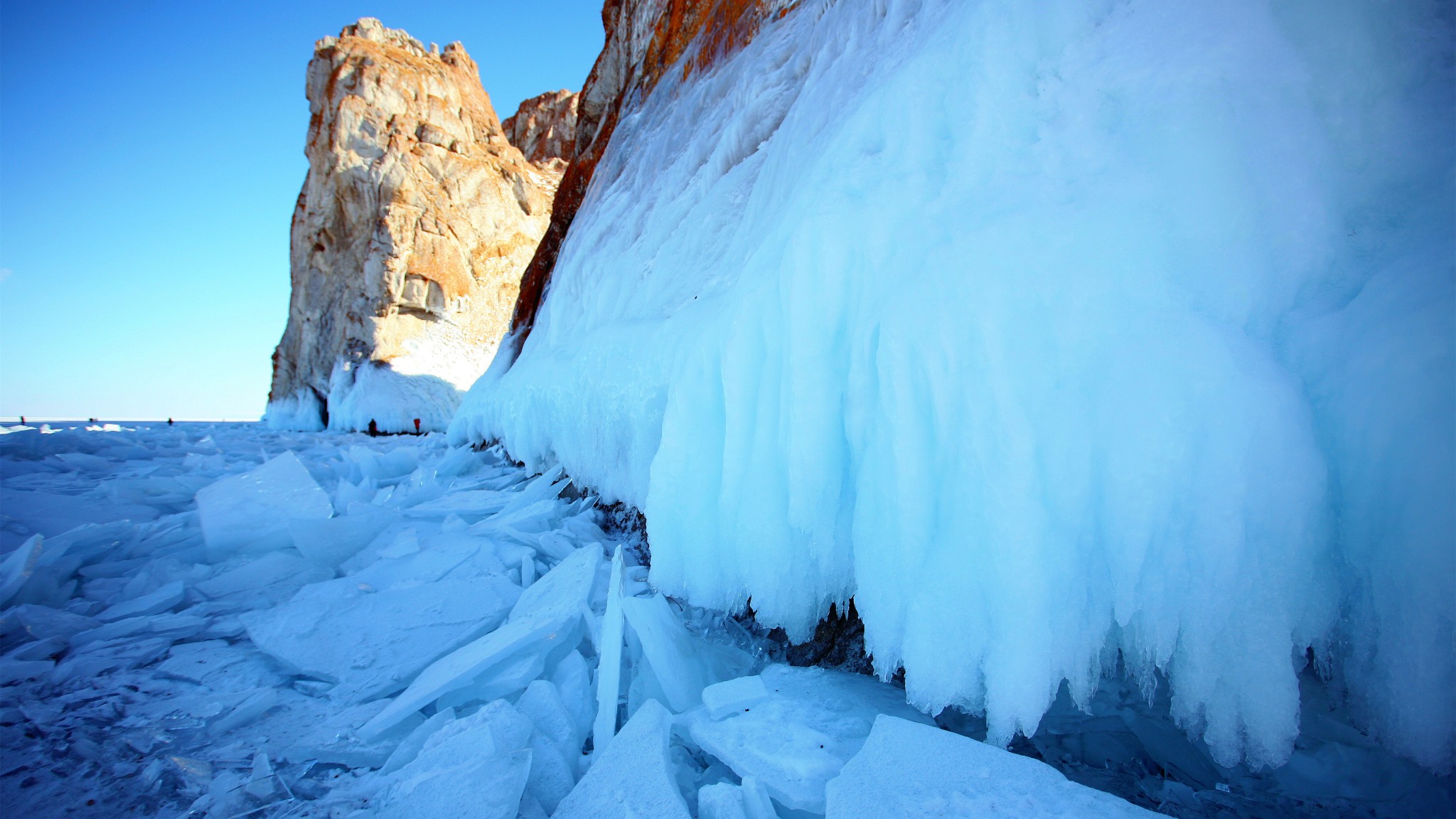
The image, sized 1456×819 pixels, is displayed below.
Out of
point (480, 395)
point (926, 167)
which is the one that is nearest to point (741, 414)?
point (926, 167)

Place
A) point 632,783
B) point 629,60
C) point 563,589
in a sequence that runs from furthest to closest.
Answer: point 629,60 → point 563,589 → point 632,783

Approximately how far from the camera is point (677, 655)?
5.06ft

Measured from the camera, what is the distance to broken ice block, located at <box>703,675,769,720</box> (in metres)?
1.26

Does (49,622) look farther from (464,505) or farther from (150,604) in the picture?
(464,505)

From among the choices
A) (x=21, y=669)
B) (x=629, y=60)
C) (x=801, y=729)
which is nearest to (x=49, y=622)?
(x=21, y=669)

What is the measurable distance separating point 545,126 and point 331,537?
39.2 m

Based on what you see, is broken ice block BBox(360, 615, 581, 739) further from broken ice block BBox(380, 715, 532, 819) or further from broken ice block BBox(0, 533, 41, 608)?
broken ice block BBox(0, 533, 41, 608)

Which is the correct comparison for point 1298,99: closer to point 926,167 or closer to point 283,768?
point 926,167

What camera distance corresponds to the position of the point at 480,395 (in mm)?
6758

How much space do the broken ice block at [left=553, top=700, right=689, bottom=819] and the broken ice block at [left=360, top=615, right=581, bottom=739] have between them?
1.46ft

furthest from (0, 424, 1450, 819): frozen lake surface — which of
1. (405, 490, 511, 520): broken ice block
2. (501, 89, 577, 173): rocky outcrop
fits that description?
(501, 89, 577, 173): rocky outcrop

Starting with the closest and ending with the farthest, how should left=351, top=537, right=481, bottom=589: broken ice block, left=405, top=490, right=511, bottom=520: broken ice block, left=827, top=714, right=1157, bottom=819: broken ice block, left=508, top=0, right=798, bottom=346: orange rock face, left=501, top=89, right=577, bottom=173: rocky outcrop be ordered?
1. left=827, top=714, right=1157, bottom=819: broken ice block
2. left=351, top=537, right=481, bottom=589: broken ice block
3. left=405, top=490, right=511, bottom=520: broken ice block
4. left=508, top=0, right=798, bottom=346: orange rock face
5. left=501, top=89, right=577, bottom=173: rocky outcrop

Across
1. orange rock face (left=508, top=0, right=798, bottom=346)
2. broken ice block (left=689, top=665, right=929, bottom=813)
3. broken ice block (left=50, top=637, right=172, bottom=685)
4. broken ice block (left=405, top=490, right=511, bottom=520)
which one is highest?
orange rock face (left=508, top=0, right=798, bottom=346)

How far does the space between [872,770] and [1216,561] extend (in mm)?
693
